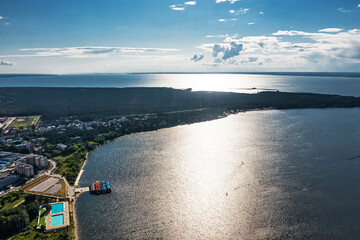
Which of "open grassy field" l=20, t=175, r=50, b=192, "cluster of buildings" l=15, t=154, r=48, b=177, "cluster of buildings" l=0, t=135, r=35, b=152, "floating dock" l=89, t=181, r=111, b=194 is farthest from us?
"cluster of buildings" l=0, t=135, r=35, b=152

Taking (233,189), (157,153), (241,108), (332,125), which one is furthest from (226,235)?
(241,108)

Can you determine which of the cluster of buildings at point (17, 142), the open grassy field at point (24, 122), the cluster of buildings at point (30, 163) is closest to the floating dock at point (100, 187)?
the cluster of buildings at point (30, 163)

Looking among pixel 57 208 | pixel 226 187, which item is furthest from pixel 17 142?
pixel 226 187

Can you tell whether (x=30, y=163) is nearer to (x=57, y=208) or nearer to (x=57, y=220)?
(x=57, y=208)

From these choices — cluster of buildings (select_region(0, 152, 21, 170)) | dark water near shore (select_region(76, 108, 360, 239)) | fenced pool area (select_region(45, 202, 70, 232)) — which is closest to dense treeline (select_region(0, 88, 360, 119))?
cluster of buildings (select_region(0, 152, 21, 170))

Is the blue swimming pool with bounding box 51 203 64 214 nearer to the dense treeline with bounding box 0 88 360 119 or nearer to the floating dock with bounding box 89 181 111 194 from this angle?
the floating dock with bounding box 89 181 111 194

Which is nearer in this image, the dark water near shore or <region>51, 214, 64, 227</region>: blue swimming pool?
the dark water near shore
